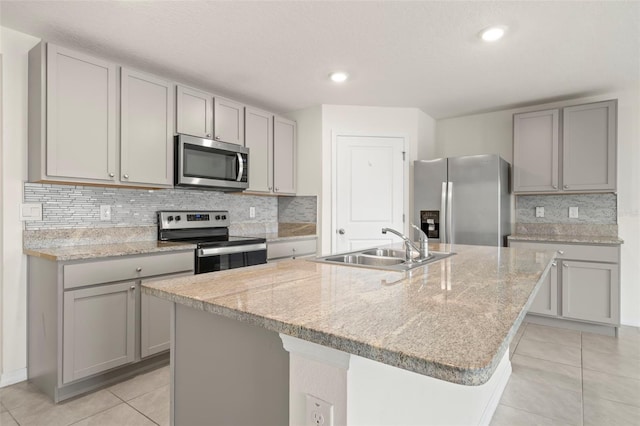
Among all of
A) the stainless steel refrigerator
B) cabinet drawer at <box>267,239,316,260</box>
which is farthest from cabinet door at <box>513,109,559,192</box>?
cabinet drawer at <box>267,239,316,260</box>

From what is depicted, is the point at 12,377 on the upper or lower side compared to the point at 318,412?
lower

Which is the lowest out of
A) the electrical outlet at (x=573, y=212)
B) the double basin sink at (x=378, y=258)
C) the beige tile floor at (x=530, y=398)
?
the beige tile floor at (x=530, y=398)

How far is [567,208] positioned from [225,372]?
3.94 m

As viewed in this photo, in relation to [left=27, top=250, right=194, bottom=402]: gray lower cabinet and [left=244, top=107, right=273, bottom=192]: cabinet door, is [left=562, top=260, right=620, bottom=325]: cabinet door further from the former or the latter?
[left=27, top=250, right=194, bottom=402]: gray lower cabinet

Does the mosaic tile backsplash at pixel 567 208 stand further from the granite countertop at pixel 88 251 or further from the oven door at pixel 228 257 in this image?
the granite countertop at pixel 88 251

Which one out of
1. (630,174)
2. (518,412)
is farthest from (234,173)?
(630,174)

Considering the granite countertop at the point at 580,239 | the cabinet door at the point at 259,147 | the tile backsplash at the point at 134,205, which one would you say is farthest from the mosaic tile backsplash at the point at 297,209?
the granite countertop at the point at 580,239

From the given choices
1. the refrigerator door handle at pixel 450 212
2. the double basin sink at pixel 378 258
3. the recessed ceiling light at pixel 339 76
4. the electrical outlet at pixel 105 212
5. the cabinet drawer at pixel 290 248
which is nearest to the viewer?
the double basin sink at pixel 378 258

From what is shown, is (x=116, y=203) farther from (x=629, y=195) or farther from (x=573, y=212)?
(x=629, y=195)

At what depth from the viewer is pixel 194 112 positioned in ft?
10.1

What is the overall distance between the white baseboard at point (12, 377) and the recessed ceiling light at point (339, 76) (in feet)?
10.4

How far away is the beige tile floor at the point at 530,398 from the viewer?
6.34 ft

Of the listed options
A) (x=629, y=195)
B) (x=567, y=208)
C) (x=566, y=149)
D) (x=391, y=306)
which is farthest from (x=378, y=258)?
(x=629, y=195)

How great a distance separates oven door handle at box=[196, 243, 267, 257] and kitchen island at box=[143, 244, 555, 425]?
135 cm
